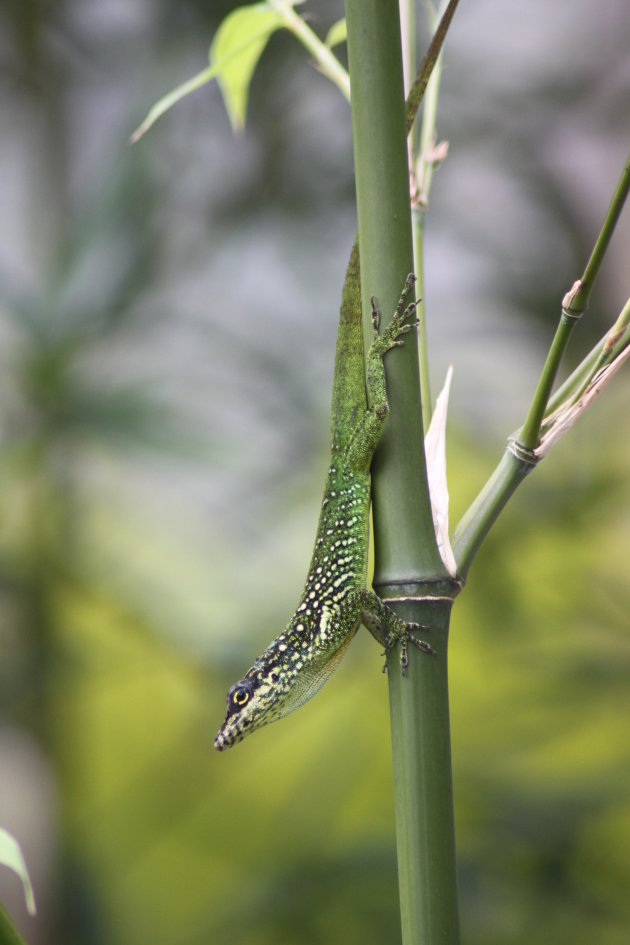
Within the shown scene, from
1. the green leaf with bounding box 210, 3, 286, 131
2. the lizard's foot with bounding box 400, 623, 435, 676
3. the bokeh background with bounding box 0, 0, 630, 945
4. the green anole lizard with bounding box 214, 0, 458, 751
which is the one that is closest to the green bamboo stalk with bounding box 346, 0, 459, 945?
the lizard's foot with bounding box 400, 623, 435, 676

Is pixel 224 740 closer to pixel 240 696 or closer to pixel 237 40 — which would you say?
pixel 240 696

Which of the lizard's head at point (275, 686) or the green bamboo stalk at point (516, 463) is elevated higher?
the green bamboo stalk at point (516, 463)

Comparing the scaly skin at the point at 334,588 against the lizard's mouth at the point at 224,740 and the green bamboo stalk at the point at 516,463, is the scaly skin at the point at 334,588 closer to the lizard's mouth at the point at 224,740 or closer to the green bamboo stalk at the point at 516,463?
the lizard's mouth at the point at 224,740

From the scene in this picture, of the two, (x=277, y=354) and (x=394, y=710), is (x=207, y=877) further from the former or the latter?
(x=394, y=710)

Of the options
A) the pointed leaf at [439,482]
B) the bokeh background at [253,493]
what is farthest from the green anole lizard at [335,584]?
the bokeh background at [253,493]

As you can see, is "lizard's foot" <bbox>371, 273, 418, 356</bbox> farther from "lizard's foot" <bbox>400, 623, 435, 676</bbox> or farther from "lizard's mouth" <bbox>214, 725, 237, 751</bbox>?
"lizard's mouth" <bbox>214, 725, 237, 751</bbox>

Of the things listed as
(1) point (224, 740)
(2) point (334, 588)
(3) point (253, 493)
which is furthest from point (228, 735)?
(3) point (253, 493)

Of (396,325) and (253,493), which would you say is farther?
(253,493)
